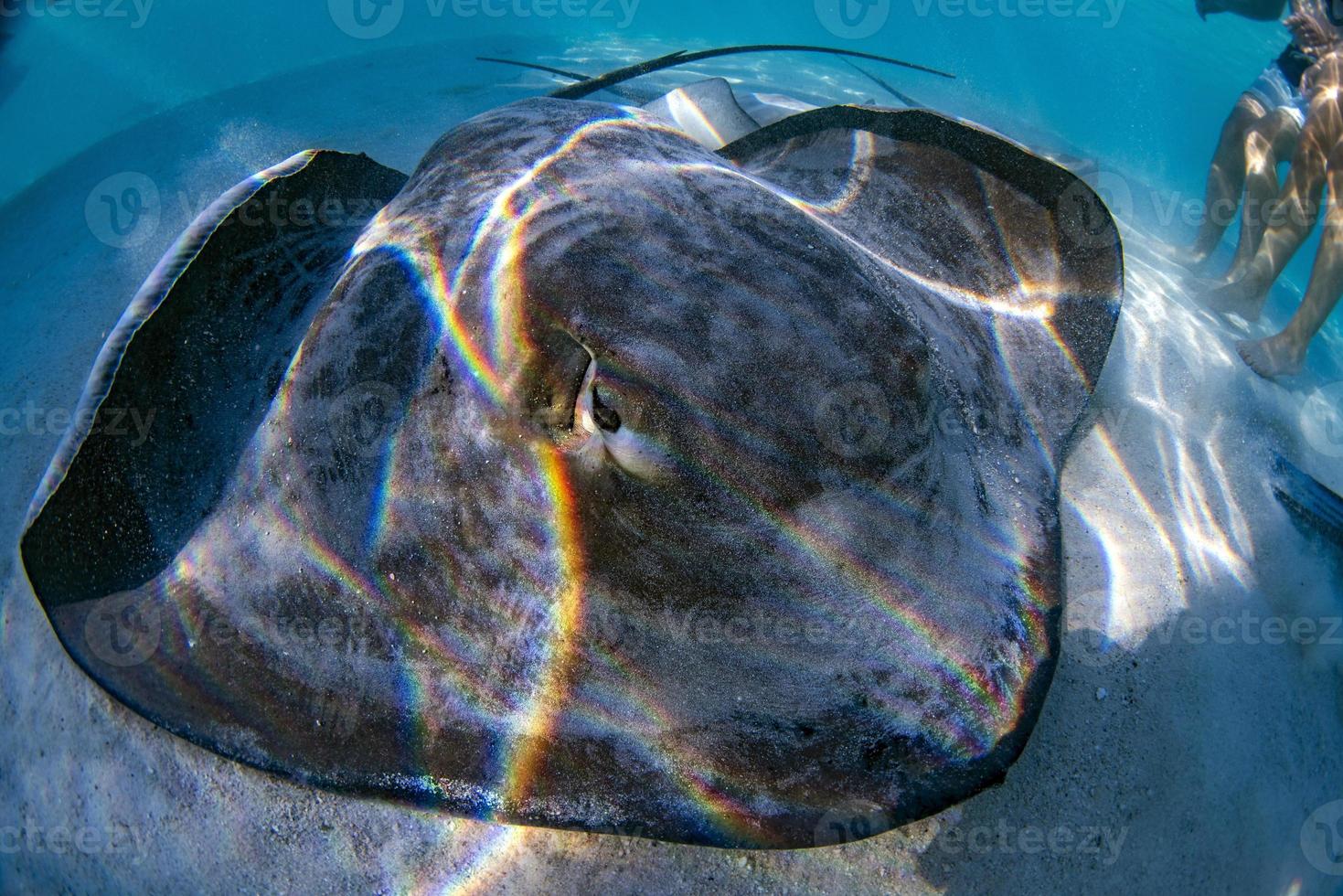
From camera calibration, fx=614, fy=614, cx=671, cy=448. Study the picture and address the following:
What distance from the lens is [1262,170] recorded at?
7.74 m

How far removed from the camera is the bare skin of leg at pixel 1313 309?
5805 mm

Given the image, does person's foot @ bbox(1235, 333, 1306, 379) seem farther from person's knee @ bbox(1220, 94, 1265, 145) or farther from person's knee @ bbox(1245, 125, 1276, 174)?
person's knee @ bbox(1220, 94, 1265, 145)

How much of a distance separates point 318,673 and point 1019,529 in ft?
8.42

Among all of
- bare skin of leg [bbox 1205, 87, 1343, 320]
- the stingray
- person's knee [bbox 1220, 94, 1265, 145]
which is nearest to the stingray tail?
the stingray

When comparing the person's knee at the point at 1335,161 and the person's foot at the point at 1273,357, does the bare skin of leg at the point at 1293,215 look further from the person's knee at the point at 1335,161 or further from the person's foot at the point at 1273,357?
the person's foot at the point at 1273,357

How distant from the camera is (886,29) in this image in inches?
2452


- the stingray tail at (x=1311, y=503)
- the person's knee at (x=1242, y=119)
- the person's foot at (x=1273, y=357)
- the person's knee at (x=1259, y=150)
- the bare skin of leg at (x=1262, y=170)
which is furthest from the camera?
the person's knee at (x=1242, y=119)

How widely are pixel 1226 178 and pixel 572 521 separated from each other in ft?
35.3

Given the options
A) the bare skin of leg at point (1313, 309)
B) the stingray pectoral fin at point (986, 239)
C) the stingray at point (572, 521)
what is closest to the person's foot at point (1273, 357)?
the bare skin of leg at point (1313, 309)

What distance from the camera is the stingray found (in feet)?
6.19

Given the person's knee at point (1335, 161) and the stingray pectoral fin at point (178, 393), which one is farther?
the person's knee at point (1335, 161)

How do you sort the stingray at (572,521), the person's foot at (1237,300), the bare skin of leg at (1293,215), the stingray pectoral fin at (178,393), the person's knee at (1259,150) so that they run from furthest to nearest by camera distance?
the person's knee at (1259,150), the person's foot at (1237,300), the bare skin of leg at (1293,215), the stingray pectoral fin at (178,393), the stingray at (572,521)

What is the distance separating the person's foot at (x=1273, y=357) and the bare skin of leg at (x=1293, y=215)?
141cm

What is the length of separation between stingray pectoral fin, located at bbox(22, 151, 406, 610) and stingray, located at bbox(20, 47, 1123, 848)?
1 cm
